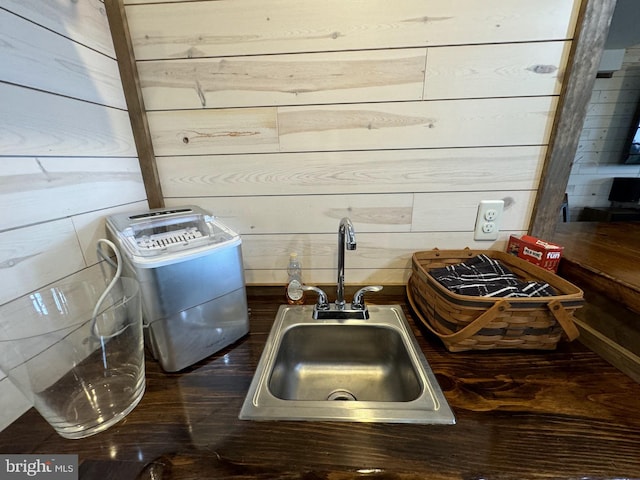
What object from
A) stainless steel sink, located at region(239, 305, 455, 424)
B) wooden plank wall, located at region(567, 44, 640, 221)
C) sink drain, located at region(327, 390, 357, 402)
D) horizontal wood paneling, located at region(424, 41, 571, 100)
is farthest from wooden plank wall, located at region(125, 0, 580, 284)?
wooden plank wall, located at region(567, 44, 640, 221)

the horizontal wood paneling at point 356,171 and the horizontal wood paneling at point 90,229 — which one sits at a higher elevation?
the horizontal wood paneling at point 356,171

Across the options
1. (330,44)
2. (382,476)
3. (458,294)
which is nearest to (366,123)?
(330,44)

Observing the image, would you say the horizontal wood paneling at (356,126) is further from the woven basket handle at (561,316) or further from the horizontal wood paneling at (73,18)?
the woven basket handle at (561,316)

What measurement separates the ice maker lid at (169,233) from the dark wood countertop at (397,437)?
31 centimetres

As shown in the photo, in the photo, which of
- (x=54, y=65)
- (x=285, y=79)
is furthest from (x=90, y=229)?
(x=285, y=79)

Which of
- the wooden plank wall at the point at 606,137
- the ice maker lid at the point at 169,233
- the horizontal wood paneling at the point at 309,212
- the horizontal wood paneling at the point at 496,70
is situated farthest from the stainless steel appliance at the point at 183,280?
the wooden plank wall at the point at 606,137

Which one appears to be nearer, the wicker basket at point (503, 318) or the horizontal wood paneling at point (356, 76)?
the wicker basket at point (503, 318)

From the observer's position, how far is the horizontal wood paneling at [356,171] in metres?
0.77

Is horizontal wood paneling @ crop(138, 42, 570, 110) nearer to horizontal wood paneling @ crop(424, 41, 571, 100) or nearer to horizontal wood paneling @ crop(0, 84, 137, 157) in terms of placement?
horizontal wood paneling @ crop(424, 41, 571, 100)

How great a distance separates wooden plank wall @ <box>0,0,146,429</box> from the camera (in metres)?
0.49

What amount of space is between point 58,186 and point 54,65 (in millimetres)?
276

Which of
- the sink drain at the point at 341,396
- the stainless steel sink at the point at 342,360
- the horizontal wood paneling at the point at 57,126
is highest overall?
the horizontal wood paneling at the point at 57,126

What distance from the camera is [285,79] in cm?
73

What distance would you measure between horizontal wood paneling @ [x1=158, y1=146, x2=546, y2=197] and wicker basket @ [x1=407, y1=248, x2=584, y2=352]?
0.31 metres
